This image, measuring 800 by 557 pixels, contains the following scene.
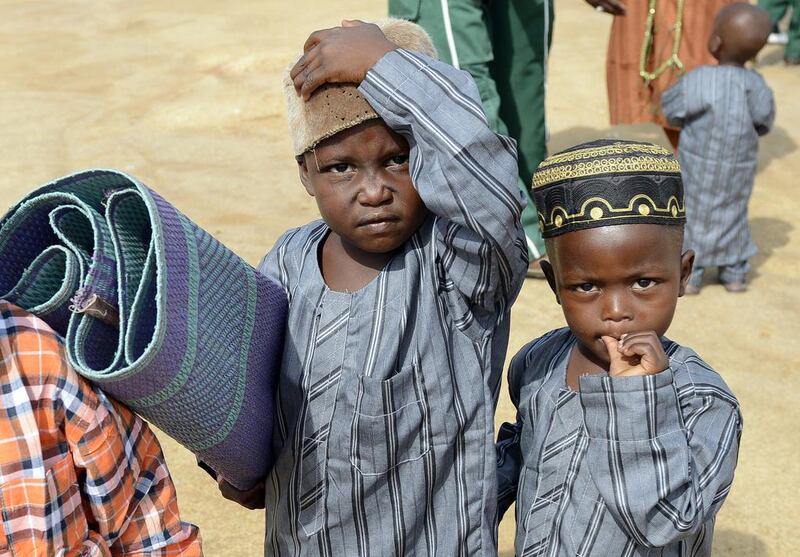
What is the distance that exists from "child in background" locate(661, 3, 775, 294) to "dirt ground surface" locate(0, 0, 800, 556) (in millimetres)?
221

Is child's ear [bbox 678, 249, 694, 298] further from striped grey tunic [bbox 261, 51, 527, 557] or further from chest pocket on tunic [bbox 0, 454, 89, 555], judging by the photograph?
chest pocket on tunic [bbox 0, 454, 89, 555]

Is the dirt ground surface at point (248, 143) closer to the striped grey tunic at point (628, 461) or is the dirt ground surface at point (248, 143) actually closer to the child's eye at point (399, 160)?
the striped grey tunic at point (628, 461)

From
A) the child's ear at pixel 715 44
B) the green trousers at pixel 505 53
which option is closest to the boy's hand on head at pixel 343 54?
the green trousers at pixel 505 53

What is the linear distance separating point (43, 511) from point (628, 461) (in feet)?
3.15

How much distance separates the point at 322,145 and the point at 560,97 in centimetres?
676

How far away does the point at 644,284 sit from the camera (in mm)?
1829

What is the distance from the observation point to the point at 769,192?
6.36m

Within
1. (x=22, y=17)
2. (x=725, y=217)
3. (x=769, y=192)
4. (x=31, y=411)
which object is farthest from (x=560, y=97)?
(x=31, y=411)

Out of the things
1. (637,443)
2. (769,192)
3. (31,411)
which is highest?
(31,411)

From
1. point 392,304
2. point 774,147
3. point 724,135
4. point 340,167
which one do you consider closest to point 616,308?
point 392,304

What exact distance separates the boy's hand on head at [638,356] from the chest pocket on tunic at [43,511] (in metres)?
0.93

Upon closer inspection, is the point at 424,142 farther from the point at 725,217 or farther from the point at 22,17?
the point at 22,17

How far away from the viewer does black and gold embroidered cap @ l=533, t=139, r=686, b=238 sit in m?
1.81

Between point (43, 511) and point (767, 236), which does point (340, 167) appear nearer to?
point (43, 511)
